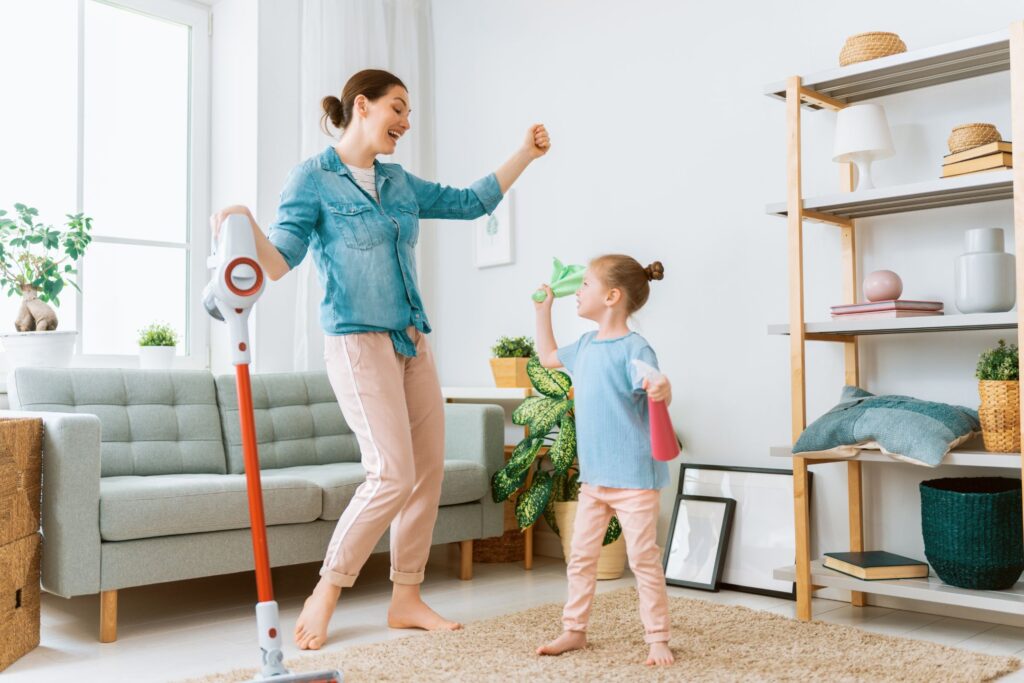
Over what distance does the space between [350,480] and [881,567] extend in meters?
1.52

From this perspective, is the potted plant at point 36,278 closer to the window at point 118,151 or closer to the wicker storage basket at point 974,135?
the window at point 118,151

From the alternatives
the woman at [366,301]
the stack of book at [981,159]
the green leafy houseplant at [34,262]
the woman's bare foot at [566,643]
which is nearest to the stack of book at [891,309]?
the stack of book at [981,159]

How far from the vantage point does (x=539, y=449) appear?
327 centimetres

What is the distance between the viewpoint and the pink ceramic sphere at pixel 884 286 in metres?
2.55

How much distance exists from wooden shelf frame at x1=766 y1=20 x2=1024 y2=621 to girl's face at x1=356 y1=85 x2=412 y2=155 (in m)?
1.07

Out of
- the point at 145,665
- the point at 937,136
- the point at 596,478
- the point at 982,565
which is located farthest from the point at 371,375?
the point at 937,136

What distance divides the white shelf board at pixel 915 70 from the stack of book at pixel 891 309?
0.62 metres

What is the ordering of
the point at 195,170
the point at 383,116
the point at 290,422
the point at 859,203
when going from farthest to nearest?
the point at 195,170 < the point at 290,422 < the point at 859,203 < the point at 383,116

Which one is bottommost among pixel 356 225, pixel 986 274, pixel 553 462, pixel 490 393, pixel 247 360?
pixel 553 462

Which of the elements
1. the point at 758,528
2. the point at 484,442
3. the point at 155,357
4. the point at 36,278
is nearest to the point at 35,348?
the point at 36,278

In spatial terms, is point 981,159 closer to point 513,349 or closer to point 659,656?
point 659,656

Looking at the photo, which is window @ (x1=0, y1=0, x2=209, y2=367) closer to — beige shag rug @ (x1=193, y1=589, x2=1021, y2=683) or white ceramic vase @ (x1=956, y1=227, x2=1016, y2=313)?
beige shag rug @ (x1=193, y1=589, x2=1021, y2=683)

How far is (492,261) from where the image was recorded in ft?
12.9

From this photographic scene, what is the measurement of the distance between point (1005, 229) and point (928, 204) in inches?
8.1
